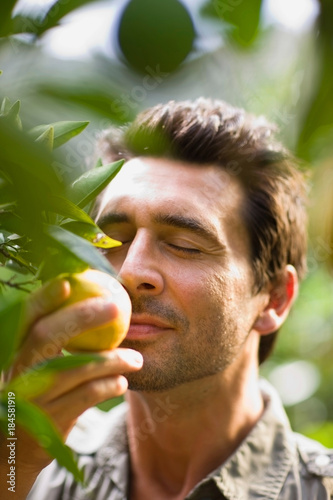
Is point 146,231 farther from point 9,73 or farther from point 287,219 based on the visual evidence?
point 9,73

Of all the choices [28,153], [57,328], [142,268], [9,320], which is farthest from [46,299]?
[142,268]

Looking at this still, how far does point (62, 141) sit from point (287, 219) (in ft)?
3.28

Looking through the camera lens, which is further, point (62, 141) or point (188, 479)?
point (188, 479)

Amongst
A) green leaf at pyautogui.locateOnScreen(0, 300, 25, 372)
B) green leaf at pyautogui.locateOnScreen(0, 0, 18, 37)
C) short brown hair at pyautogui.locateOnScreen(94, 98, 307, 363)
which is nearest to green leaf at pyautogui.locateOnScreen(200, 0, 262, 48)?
green leaf at pyautogui.locateOnScreen(0, 0, 18, 37)

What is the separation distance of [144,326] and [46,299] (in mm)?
465

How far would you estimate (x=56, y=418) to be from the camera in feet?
2.12

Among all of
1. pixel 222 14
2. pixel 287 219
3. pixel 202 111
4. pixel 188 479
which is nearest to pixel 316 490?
pixel 188 479

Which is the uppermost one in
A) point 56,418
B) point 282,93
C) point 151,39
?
point 151,39

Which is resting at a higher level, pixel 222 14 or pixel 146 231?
pixel 222 14

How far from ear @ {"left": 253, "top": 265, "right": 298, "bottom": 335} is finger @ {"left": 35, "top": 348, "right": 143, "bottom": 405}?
0.83 m

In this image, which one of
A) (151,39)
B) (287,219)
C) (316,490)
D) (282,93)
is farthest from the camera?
(287,219)

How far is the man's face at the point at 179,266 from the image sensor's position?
108cm

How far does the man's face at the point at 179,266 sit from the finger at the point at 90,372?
0.37 meters

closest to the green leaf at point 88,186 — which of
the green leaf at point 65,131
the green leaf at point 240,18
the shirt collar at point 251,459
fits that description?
the green leaf at point 65,131
